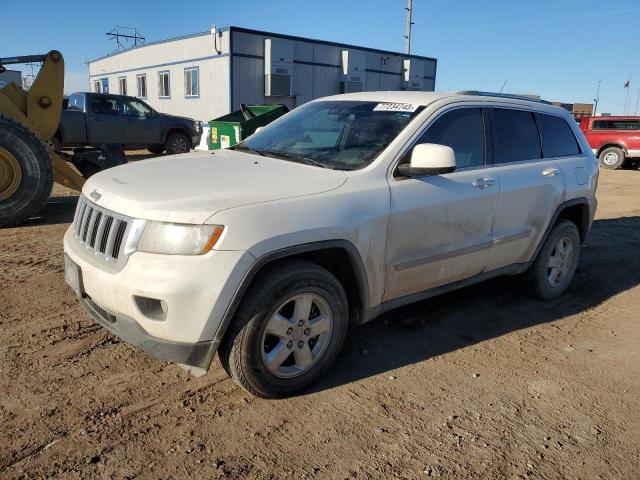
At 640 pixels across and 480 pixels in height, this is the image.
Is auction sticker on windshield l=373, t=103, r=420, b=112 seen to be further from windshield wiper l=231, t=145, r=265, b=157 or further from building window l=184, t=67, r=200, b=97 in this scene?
building window l=184, t=67, r=200, b=97

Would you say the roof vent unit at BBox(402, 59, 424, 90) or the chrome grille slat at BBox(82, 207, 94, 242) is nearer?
the chrome grille slat at BBox(82, 207, 94, 242)

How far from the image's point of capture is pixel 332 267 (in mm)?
3248

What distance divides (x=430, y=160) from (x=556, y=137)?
7.32 feet

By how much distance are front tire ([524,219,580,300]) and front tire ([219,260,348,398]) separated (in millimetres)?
2392

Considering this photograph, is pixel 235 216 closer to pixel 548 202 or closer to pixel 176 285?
pixel 176 285

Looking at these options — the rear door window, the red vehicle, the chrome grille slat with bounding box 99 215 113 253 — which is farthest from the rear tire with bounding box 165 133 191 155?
→ the red vehicle

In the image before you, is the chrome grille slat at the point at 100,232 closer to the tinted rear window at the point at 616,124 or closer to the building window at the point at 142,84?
the tinted rear window at the point at 616,124

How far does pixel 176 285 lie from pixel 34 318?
2044mm

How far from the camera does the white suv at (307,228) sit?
2621 millimetres

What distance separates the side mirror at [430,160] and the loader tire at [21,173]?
5.31 metres

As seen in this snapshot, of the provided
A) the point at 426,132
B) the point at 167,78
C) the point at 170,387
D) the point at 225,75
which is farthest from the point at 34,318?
the point at 167,78

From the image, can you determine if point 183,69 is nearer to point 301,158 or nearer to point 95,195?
point 301,158

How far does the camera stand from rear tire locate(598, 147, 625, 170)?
61.0 ft

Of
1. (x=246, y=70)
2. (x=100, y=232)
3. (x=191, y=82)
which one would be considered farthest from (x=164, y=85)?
(x=100, y=232)
